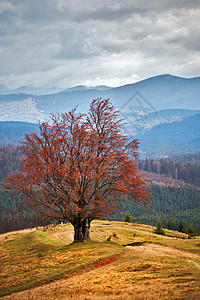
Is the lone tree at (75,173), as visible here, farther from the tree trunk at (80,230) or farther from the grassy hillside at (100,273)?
the grassy hillside at (100,273)

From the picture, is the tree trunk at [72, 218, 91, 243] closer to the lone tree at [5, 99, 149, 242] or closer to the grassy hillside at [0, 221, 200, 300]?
the lone tree at [5, 99, 149, 242]

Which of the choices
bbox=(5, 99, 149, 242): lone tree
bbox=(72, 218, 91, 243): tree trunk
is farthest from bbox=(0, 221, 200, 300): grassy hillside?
bbox=(5, 99, 149, 242): lone tree

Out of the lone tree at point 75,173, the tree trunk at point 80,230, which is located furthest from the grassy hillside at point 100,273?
the lone tree at point 75,173

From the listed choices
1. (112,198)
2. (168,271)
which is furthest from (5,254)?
(168,271)

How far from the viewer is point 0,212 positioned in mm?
149875

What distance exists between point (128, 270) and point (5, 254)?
17604 millimetres

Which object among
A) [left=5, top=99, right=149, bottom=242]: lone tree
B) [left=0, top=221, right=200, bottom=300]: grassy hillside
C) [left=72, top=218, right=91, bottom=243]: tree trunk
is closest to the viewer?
[left=0, top=221, right=200, bottom=300]: grassy hillside

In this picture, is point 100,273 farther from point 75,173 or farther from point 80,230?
point 80,230

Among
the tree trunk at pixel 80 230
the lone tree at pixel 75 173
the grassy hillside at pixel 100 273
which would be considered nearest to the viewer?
the grassy hillside at pixel 100 273

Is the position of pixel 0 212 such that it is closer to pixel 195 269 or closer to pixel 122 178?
pixel 122 178

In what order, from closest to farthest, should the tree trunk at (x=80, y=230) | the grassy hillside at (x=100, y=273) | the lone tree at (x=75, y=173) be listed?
1. the grassy hillside at (x=100, y=273)
2. the lone tree at (x=75, y=173)
3. the tree trunk at (x=80, y=230)

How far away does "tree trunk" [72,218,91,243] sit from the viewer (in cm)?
2799

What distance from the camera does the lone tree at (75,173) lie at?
86.0 feet

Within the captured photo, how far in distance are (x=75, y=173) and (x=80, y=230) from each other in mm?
7518
